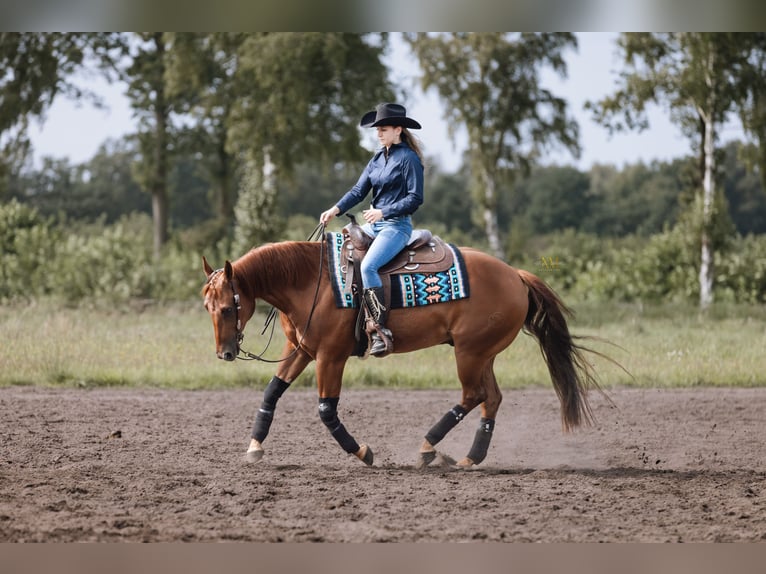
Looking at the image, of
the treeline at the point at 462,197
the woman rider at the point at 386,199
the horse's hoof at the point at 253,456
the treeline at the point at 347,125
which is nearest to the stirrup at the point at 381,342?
the woman rider at the point at 386,199

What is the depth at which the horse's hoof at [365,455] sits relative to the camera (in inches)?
202

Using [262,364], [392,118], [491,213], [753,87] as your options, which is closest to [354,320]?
[392,118]

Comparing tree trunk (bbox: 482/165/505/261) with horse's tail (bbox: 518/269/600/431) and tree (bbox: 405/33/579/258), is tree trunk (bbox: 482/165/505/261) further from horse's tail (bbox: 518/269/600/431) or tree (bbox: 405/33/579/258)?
horse's tail (bbox: 518/269/600/431)

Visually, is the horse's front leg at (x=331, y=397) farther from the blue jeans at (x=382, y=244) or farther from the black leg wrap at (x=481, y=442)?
the black leg wrap at (x=481, y=442)

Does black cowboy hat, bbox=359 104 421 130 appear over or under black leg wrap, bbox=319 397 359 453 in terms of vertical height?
over

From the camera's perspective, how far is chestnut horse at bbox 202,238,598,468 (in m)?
4.93

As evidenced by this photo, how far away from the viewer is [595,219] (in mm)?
22766

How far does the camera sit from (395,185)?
Answer: 509cm

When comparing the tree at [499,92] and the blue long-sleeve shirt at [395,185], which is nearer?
the blue long-sleeve shirt at [395,185]

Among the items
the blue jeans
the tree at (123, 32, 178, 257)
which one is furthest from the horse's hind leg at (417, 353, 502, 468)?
the tree at (123, 32, 178, 257)

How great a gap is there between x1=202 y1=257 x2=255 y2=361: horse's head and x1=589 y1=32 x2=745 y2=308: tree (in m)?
8.89

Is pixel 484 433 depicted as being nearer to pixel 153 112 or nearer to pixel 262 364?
pixel 262 364

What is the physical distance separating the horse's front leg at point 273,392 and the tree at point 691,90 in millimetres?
8495

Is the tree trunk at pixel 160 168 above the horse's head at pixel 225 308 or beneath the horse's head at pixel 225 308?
above
